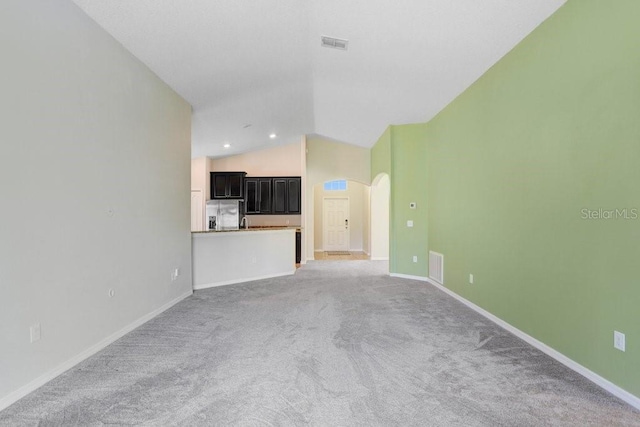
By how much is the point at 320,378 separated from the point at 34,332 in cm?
204

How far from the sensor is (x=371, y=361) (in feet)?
8.50

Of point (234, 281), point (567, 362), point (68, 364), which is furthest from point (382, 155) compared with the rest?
point (68, 364)

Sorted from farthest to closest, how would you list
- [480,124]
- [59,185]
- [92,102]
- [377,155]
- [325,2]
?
[377,155] → [480,124] → [325,2] → [92,102] → [59,185]

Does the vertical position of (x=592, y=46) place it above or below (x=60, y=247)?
above

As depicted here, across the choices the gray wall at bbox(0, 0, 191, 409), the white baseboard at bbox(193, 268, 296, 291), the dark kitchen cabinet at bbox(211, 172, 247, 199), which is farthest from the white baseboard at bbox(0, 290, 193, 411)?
the dark kitchen cabinet at bbox(211, 172, 247, 199)

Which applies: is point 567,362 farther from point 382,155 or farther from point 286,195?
point 286,195

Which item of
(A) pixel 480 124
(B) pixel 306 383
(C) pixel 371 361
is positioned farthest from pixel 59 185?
(A) pixel 480 124

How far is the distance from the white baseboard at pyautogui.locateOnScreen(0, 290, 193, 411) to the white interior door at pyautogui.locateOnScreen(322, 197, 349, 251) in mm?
7711

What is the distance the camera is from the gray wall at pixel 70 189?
2061 millimetres

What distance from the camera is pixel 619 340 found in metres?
2.11

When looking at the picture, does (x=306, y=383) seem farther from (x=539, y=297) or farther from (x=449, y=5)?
(x=449, y=5)

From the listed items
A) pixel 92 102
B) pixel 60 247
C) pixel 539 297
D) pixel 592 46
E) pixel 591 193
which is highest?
pixel 592 46

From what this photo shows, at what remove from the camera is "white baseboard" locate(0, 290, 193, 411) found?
6.57ft

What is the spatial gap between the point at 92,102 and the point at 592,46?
407 cm
